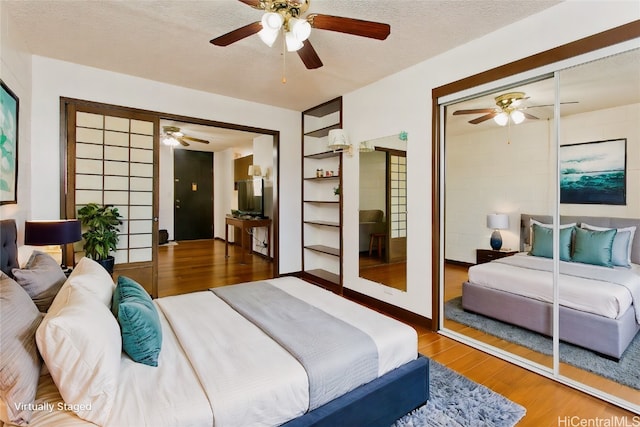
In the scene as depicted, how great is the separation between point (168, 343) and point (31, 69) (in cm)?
323

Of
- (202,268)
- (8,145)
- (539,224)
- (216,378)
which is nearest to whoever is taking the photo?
(216,378)

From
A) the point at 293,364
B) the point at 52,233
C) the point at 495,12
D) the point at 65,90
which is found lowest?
the point at 293,364

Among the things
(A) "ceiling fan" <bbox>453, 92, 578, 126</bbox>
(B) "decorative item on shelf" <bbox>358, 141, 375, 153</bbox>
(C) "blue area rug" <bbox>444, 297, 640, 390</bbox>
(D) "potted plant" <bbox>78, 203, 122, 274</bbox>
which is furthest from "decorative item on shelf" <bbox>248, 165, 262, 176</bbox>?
(C) "blue area rug" <bbox>444, 297, 640, 390</bbox>

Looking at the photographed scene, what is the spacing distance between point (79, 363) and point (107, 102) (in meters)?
3.30

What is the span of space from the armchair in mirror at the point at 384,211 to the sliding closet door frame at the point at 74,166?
2.58 metres

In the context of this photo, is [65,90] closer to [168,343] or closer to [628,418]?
[168,343]

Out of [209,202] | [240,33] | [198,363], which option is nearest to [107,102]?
[240,33]

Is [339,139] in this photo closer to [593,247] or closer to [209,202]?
[593,247]

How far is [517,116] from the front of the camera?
266 cm

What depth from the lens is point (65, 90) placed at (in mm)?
3221

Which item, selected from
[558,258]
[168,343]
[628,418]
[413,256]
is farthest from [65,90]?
[628,418]

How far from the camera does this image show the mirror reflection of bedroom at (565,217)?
2.15 meters

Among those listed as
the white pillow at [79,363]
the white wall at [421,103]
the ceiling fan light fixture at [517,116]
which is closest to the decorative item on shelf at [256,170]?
the white wall at [421,103]

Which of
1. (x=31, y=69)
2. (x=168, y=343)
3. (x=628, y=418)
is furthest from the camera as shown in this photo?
(x=31, y=69)
